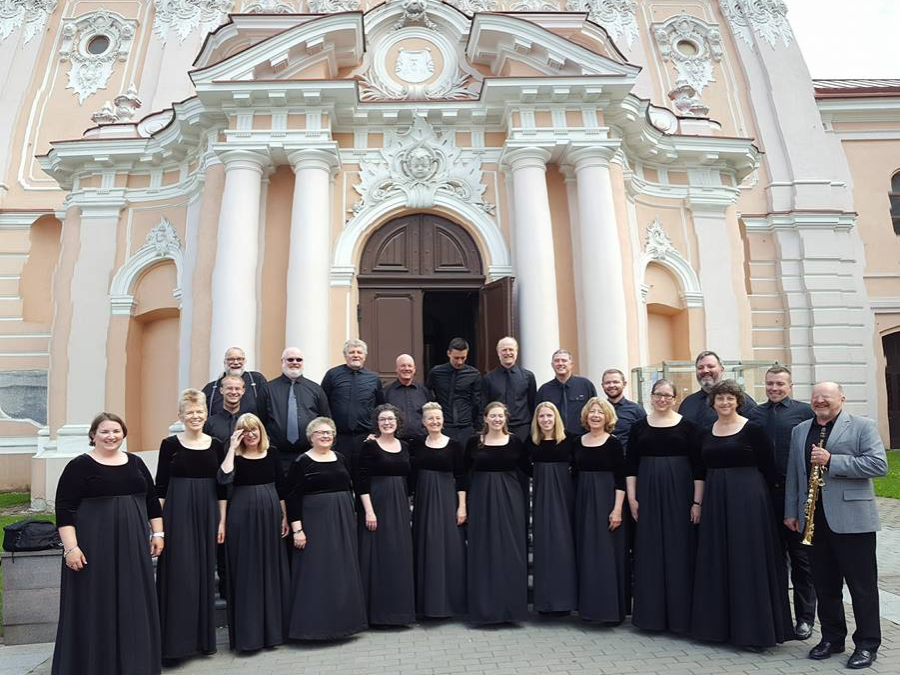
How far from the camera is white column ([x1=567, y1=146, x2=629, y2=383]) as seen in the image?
419 inches

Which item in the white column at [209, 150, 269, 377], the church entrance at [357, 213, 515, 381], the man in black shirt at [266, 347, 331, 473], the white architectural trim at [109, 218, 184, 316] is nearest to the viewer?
the man in black shirt at [266, 347, 331, 473]

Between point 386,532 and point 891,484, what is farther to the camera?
point 891,484

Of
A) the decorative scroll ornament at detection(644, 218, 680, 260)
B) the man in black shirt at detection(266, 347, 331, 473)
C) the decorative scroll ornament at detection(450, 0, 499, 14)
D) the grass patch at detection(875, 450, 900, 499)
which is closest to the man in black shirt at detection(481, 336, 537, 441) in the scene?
the man in black shirt at detection(266, 347, 331, 473)

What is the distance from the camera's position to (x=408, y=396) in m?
6.80

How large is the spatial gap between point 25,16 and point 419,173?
13238 millimetres

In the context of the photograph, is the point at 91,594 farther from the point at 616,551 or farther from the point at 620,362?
the point at 620,362

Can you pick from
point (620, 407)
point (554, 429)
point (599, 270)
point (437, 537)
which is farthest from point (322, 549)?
point (599, 270)

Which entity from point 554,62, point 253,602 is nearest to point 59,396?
point 253,602

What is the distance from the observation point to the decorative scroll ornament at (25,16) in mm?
17672

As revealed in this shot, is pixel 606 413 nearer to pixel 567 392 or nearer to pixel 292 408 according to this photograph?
pixel 567 392

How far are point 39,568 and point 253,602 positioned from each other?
6.39 ft

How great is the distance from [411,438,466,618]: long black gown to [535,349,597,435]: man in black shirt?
119cm

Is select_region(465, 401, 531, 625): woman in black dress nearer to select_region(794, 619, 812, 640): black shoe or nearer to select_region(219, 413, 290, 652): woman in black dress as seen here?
select_region(219, 413, 290, 652): woman in black dress

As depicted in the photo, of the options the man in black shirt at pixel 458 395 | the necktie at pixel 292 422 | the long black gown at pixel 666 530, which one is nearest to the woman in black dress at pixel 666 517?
the long black gown at pixel 666 530
